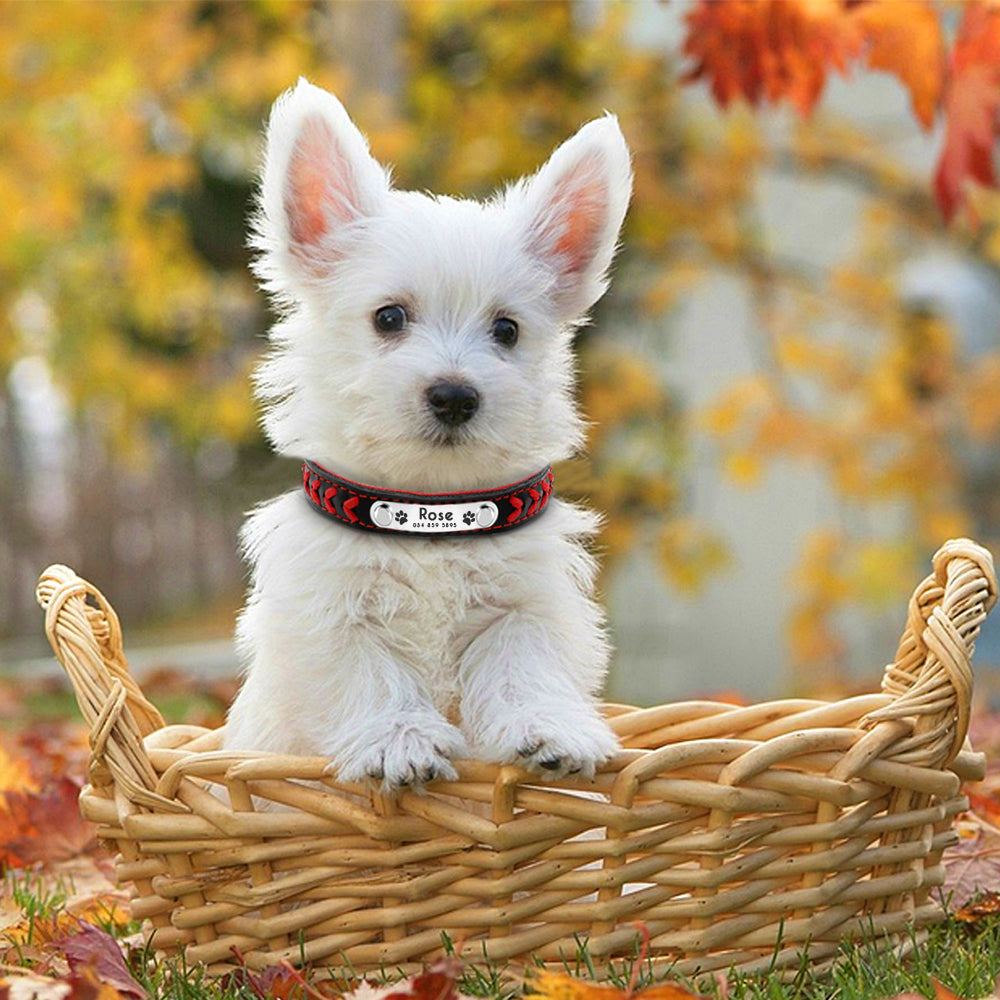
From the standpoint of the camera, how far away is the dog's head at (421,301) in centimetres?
248

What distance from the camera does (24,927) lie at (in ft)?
8.49

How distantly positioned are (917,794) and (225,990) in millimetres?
1232

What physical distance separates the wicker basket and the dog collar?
0.47 meters

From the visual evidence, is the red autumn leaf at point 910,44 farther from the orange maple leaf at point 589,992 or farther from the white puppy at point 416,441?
the orange maple leaf at point 589,992

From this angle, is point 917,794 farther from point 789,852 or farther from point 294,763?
point 294,763

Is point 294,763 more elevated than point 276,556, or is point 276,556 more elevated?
point 276,556

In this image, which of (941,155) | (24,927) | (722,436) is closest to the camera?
(24,927)

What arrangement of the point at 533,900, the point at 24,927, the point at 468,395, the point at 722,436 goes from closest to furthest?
the point at 533,900 < the point at 468,395 < the point at 24,927 < the point at 722,436

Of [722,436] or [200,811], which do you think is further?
[722,436]

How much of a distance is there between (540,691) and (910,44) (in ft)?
7.30

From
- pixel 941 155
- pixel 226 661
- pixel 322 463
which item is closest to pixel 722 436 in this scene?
pixel 226 661

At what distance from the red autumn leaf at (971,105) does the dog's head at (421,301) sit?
1.23 metres

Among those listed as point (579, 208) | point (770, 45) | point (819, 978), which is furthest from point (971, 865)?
point (770, 45)

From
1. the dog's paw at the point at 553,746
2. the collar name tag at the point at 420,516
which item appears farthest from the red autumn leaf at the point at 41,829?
the dog's paw at the point at 553,746
